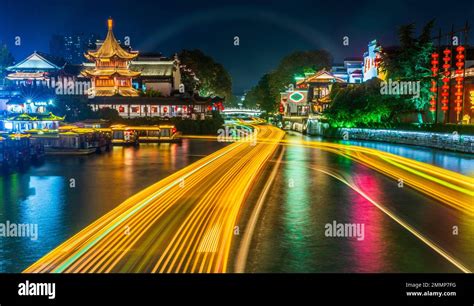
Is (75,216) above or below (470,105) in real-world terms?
below

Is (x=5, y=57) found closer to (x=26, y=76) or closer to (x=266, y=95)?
(x=26, y=76)

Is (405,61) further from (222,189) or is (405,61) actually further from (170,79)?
(170,79)

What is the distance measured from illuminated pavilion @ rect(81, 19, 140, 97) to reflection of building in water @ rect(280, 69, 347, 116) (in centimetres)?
2478

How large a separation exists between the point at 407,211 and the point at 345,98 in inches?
1761

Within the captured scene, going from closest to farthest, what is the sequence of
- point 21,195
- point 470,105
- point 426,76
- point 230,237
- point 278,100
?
1. point 230,237
2. point 21,195
3. point 470,105
4. point 426,76
5. point 278,100

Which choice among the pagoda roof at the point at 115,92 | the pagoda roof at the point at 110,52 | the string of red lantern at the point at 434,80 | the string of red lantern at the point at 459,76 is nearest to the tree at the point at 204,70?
the pagoda roof at the point at 110,52

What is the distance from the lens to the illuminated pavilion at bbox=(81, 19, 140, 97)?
259ft

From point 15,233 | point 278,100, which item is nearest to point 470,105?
point 15,233

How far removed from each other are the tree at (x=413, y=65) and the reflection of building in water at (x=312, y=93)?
2589 cm

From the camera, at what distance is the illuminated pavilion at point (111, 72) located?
7900 centimetres

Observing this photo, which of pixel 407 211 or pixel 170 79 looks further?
pixel 170 79

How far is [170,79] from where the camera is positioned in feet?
282

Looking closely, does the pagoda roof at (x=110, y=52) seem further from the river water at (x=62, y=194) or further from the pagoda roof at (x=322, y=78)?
the river water at (x=62, y=194)
